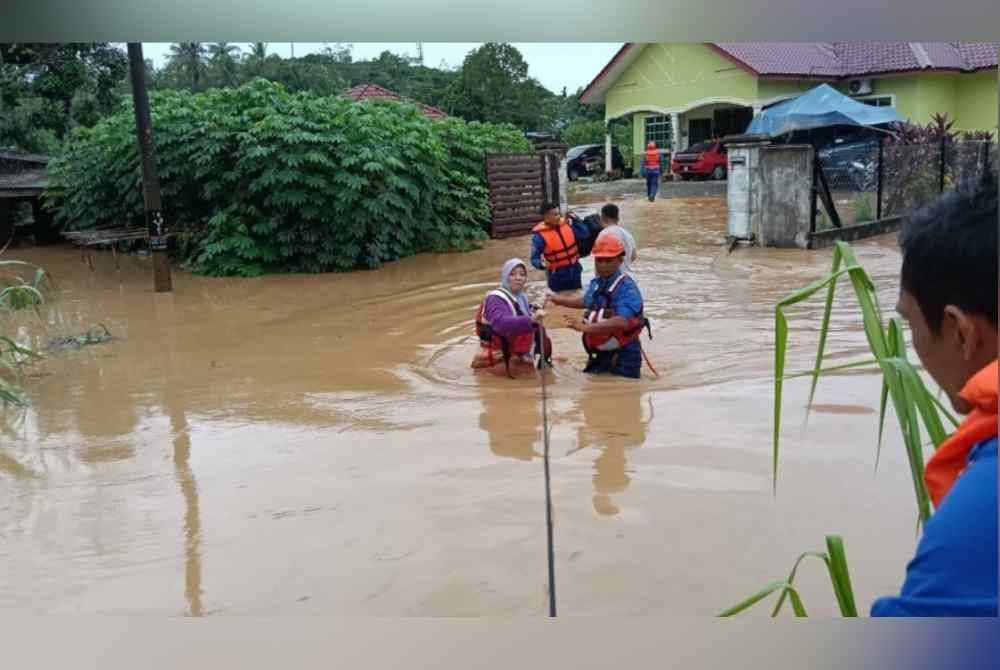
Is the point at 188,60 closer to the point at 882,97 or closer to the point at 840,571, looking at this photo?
the point at 882,97

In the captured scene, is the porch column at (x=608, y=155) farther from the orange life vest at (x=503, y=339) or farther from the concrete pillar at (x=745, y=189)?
the orange life vest at (x=503, y=339)

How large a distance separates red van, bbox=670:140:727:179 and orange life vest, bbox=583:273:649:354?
16.6 meters

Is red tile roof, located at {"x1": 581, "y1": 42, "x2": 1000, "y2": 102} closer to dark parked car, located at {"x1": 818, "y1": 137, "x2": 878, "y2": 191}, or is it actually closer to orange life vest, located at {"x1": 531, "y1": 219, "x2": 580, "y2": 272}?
dark parked car, located at {"x1": 818, "y1": 137, "x2": 878, "y2": 191}

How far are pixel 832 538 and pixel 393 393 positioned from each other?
472 cm

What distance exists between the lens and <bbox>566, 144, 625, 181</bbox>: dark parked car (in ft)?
86.6

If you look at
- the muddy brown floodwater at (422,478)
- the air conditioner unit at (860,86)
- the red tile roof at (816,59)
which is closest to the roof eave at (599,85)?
the red tile roof at (816,59)

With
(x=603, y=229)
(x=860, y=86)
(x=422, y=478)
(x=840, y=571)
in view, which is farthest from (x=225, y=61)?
(x=840, y=571)

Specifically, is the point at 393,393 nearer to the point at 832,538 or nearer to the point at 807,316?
the point at 807,316

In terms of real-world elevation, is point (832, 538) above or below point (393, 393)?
above

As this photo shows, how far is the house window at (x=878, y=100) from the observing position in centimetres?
1833

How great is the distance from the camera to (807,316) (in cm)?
855

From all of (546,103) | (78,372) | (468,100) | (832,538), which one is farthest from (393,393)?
(546,103)

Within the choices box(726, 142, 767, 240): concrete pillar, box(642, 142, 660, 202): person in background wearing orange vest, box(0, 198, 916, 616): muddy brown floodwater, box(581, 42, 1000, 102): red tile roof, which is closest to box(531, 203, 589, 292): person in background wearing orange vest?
box(0, 198, 916, 616): muddy brown floodwater

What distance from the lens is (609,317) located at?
5934mm
